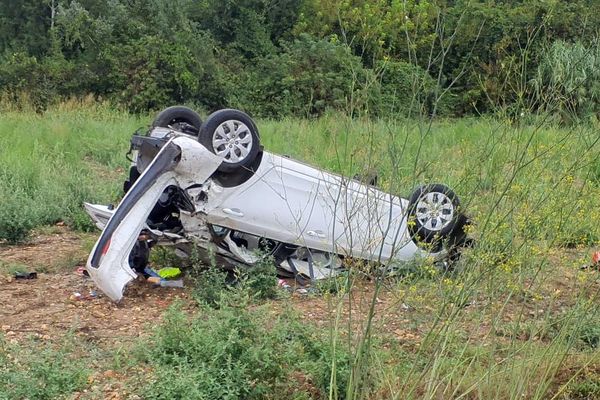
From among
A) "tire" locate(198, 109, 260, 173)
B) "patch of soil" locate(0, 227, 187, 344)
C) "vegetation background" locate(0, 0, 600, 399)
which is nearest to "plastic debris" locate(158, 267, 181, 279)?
"patch of soil" locate(0, 227, 187, 344)

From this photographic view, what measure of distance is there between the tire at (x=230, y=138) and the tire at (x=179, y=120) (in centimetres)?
68

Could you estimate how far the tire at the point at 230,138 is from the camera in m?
6.06

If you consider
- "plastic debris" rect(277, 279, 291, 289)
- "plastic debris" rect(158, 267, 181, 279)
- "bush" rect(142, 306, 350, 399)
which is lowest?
"plastic debris" rect(158, 267, 181, 279)

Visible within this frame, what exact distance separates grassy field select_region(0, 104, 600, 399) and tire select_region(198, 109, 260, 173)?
4.26 ft

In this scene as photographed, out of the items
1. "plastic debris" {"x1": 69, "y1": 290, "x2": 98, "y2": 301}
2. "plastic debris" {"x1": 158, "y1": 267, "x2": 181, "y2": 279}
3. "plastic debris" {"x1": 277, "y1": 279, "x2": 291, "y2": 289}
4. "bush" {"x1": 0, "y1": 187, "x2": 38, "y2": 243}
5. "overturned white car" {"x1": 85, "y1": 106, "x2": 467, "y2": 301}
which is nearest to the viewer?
"overturned white car" {"x1": 85, "y1": 106, "x2": 467, "y2": 301}

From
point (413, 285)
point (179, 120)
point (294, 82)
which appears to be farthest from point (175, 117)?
point (294, 82)

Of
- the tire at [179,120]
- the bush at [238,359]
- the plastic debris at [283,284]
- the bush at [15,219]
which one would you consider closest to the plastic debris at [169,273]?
the plastic debris at [283,284]

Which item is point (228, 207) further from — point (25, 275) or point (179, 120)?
point (25, 275)

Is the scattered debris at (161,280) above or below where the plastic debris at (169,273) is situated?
below

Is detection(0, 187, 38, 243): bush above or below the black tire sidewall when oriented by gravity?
below

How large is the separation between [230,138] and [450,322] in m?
3.22

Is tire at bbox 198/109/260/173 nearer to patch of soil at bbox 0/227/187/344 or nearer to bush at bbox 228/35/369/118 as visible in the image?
patch of soil at bbox 0/227/187/344

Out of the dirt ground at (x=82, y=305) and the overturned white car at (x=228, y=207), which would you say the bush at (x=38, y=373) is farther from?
the overturned white car at (x=228, y=207)

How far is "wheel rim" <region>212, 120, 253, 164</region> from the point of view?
6082 millimetres
